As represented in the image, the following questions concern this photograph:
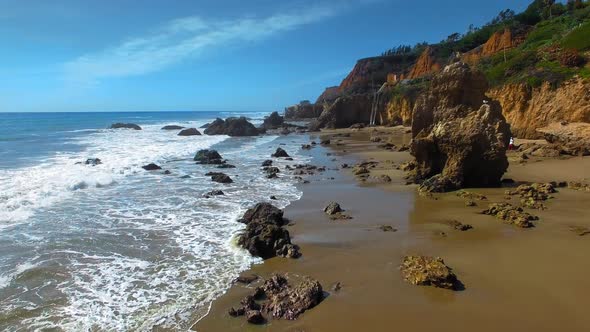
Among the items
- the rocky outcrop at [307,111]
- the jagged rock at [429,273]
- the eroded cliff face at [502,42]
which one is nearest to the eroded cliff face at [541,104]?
the jagged rock at [429,273]

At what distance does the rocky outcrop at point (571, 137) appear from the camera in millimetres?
19453

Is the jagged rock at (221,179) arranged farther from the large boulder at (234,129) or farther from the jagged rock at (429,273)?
the large boulder at (234,129)

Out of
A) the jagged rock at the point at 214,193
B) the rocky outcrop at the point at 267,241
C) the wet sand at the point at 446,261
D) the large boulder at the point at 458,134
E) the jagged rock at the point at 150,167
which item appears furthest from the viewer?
the jagged rock at the point at 150,167

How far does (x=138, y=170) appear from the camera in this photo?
882 inches

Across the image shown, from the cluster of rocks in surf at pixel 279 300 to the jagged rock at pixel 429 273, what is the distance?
5.78ft

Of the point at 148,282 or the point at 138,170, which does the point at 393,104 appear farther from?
the point at 148,282

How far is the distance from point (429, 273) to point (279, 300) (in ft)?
9.22

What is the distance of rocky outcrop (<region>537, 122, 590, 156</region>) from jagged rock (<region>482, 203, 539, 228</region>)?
10.5 meters

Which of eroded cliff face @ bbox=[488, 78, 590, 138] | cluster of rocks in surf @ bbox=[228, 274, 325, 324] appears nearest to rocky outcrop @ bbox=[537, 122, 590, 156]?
eroded cliff face @ bbox=[488, 78, 590, 138]

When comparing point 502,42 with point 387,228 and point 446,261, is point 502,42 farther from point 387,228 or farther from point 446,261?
point 446,261

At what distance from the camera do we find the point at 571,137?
19.9m

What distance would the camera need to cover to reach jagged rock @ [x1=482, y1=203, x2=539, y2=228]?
1052 cm

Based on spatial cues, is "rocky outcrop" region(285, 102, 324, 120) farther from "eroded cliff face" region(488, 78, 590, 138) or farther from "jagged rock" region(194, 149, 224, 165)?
"jagged rock" region(194, 149, 224, 165)

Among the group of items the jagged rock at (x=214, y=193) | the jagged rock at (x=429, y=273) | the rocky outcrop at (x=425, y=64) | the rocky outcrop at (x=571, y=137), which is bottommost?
the jagged rock at (x=214, y=193)
